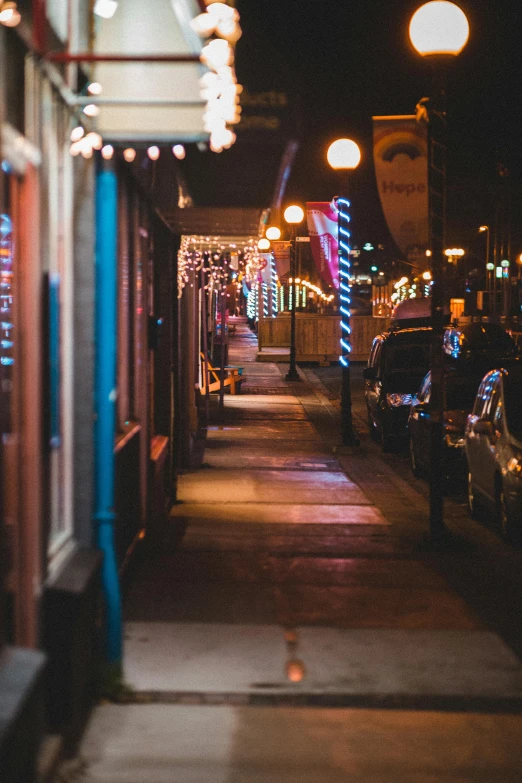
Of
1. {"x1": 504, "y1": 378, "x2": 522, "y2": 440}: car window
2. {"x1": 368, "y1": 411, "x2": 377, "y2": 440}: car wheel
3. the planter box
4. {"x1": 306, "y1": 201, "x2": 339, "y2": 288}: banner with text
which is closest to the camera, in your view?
{"x1": 504, "y1": 378, "x2": 522, "y2": 440}: car window

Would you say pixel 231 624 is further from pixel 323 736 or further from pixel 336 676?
pixel 323 736

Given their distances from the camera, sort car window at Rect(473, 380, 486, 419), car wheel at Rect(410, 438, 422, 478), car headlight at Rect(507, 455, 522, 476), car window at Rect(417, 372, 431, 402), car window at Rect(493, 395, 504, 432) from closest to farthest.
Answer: car headlight at Rect(507, 455, 522, 476) → car window at Rect(493, 395, 504, 432) → car window at Rect(473, 380, 486, 419) → car window at Rect(417, 372, 431, 402) → car wheel at Rect(410, 438, 422, 478)

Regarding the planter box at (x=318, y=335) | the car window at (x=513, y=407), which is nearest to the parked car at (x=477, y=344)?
the car window at (x=513, y=407)

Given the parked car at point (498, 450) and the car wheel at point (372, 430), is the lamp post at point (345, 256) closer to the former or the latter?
the car wheel at point (372, 430)

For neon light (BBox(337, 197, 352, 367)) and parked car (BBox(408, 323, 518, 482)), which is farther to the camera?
neon light (BBox(337, 197, 352, 367))

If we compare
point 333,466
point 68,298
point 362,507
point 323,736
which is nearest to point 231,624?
point 323,736

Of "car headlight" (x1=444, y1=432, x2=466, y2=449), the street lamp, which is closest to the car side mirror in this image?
"car headlight" (x1=444, y1=432, x2=466, y2=449)

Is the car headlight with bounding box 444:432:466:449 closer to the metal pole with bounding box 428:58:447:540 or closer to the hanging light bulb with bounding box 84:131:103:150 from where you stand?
the metal pole with bounding box 428:58:447:540

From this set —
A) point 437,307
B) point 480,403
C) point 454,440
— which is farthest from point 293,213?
point 437,307

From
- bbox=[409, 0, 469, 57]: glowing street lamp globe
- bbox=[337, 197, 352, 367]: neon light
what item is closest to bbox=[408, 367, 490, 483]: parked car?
bbox=[337, 197, 352, 367]: neon light

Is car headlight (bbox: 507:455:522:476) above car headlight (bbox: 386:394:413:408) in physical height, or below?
below

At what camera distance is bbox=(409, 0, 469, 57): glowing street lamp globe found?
9.70 metres

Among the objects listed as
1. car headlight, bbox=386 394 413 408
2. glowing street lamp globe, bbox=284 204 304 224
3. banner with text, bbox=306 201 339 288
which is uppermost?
glowing street lamp globe, bbox=284 204 304 224

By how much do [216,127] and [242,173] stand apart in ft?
7.68
